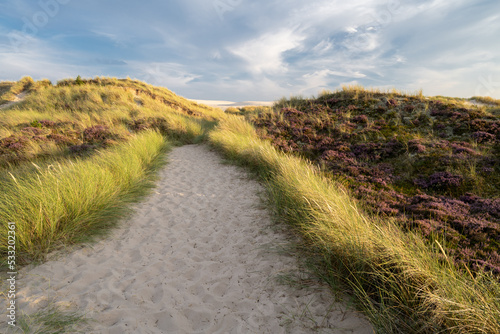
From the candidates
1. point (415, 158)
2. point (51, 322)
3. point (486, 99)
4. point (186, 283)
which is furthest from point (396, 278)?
point (486, 99)

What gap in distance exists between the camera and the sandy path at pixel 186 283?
2336 millimetres

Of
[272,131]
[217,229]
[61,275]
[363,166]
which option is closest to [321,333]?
[217,229]

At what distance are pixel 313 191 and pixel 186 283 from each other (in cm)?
259

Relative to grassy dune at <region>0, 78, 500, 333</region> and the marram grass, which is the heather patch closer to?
grassy dune at <region>0, 78, 500, 333</region>

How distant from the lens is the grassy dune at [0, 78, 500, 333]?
6.82 feet

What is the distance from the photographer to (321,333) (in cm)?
213

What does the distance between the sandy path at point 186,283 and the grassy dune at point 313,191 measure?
403 millimetres

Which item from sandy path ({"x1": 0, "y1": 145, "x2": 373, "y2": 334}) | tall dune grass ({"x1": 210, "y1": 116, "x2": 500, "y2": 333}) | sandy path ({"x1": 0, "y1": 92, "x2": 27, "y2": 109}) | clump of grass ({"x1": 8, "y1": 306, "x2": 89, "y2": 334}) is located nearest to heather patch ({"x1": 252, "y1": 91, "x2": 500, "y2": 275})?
tall dune grass ({"x1": 210, "y1": 116, "x2": 500, "y2": 333})

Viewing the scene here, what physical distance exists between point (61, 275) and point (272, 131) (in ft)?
31.7

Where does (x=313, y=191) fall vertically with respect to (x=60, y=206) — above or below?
above

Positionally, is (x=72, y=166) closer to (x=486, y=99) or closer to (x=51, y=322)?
(x=51, y=322)

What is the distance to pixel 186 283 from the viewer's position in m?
2.99

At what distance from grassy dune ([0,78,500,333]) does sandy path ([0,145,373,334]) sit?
40 centimetres

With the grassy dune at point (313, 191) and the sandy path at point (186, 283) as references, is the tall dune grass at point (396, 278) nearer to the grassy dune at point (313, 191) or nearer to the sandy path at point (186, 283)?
the grassy dune at point (313, 191)
